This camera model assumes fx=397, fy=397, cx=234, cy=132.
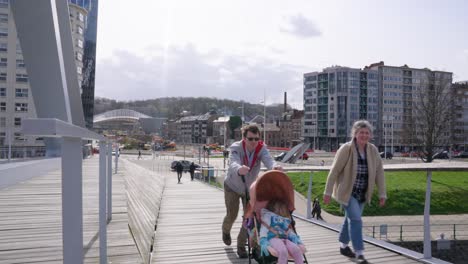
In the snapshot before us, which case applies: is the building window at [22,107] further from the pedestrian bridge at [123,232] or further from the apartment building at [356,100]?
Answer: the apartment building at [356,100]

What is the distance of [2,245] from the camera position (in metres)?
2.30

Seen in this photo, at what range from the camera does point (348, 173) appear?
481 centimetres

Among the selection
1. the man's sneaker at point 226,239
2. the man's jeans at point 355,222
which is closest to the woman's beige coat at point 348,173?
the man's jeans at point 355,222

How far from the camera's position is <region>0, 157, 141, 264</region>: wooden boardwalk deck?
7.47 ft

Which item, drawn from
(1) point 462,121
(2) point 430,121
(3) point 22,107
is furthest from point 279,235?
(1) point 462,121

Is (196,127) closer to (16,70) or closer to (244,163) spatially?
(16,70)

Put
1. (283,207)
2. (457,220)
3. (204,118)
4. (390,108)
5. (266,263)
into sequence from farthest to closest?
(204,118), (390,108), (457,220), (283,207), (266,263)

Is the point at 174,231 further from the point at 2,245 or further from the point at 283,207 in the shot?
the point at 2,245

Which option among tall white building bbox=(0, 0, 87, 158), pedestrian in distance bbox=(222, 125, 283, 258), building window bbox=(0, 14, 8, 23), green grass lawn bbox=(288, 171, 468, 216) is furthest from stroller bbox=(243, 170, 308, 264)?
building window bbox=(0, 14, 8, 23)

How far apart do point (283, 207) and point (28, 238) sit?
2.40 metres

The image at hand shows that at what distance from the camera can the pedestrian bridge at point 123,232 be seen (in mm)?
2400

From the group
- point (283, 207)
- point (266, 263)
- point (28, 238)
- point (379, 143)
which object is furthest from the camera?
point (379, 143)

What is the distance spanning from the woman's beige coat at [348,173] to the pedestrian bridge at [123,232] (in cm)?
80

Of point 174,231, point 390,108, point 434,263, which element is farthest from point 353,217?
point 390,108
